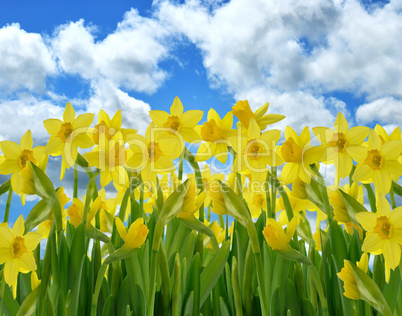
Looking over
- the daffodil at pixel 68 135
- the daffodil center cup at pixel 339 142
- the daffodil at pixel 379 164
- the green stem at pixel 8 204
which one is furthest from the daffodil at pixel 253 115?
the green stem at pixel 8 204

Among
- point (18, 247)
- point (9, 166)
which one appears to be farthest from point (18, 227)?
point (9, 166)

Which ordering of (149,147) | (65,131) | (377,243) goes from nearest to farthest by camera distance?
(377,243) < (149,147) < (65,131)

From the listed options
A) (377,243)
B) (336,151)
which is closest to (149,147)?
(336,151)

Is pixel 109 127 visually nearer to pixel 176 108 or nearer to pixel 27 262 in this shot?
pixel 176 108

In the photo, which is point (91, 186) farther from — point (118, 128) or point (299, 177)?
point (299, 177)

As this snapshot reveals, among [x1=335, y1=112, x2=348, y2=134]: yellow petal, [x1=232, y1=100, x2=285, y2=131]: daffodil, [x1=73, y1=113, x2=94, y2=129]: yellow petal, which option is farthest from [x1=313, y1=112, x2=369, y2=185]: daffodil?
[x1=73, y1=113, x2=94, y2=129]: yellow petal

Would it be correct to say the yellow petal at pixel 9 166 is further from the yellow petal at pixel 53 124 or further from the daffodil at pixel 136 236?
the daffodil at pixel 136 236

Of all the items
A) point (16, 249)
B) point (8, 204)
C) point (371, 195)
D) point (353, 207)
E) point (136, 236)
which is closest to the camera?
point (136, 236)
